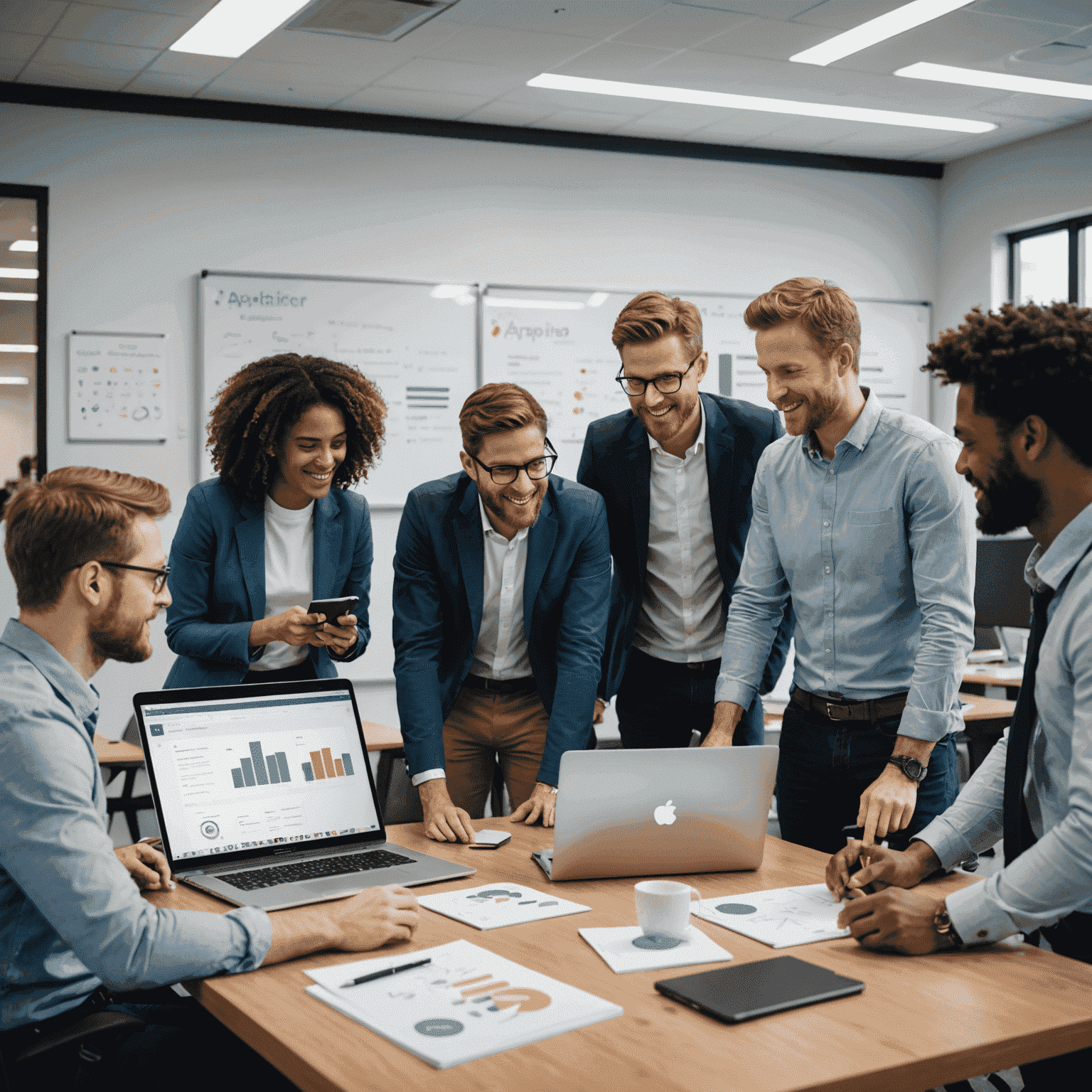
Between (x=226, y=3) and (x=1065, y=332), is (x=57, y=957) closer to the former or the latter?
(x=1065, y=332)

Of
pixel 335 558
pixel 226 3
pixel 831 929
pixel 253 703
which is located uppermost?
pixel 226 3

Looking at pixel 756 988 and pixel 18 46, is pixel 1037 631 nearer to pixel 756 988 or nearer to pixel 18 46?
pixel 756 988

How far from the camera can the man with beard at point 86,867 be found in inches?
55.5

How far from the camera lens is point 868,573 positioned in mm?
2291

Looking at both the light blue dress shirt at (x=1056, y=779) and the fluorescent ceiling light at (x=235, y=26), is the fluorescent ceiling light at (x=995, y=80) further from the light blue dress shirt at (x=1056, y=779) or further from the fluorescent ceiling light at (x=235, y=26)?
the light blue dress shirt at (x=1056, y=779)

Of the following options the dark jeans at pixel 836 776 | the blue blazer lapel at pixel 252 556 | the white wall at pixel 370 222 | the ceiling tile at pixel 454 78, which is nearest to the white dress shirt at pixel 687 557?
the dark jeans at pixel 836 776

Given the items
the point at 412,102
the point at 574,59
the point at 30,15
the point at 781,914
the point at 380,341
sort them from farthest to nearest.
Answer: the point at 380,341 → the point at 412,102 → the point at 574,59 → the point at 30,15 → the point at 781,914

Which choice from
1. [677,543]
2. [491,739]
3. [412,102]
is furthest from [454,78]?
[491,739]

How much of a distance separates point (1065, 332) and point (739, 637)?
1.01 meters

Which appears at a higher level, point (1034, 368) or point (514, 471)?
point (1034, 368)

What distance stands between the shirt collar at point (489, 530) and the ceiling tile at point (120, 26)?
2.78 metres

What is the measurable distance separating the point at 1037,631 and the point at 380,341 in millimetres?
4355

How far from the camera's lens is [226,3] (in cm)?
415

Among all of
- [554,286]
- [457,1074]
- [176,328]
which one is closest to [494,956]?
[457,1074]
